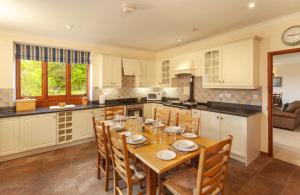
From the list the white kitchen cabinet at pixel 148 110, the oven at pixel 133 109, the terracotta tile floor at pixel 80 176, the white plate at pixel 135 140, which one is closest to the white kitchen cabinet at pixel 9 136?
the terracotta tile floor at pixel 80 176

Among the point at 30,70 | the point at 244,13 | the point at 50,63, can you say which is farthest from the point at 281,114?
the point at 30,70

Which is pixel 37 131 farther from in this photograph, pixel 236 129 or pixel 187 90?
pixel 236 129

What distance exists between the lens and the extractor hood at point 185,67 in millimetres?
3883

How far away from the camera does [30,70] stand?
356 cm

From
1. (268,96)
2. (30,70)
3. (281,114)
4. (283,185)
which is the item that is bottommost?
(283,185)

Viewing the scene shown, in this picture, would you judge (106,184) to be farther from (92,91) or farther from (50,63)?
(50,63)

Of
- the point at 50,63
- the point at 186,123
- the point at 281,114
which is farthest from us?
the point at 281,114

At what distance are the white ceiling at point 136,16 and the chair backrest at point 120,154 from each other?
1726mm

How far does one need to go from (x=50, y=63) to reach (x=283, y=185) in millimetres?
4882

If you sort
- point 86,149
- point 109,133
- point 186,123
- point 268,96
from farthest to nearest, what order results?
1. point 86,149
2. point 268,96
3. point 186,123
4. point 109,133

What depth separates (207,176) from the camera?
1277mm

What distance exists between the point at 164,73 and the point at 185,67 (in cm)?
98

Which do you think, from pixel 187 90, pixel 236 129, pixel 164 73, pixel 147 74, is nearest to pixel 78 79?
pixel 147 74

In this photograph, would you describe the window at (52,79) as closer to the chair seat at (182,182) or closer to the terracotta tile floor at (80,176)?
the terracotta tile floor at (80,176)
